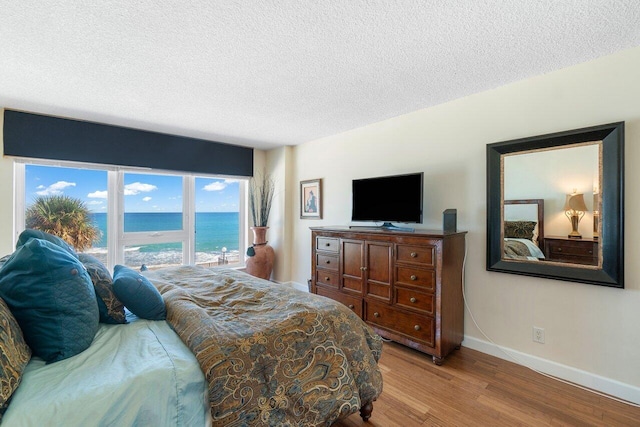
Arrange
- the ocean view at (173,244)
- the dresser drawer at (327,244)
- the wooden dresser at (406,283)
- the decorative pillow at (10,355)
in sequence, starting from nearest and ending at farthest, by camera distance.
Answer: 1. the decorative pillow at (10,355)
2. the wooden dresser at (406,283)
3. the dresser drawer at (327,244)
4. the ocean view at (173,244)

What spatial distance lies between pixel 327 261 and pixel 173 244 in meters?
2.36

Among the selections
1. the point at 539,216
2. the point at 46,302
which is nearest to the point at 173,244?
the point at 46,302

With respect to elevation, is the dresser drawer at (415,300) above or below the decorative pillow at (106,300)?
below

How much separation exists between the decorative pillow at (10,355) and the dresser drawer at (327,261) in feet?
7.97

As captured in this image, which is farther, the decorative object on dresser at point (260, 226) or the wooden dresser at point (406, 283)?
the decorative object on dresser at point (260, 226)

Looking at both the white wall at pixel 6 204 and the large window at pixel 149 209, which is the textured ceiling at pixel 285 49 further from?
the large window at pixel 149 209

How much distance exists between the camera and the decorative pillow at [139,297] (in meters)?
1.52

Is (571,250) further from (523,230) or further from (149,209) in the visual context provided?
(149,209)

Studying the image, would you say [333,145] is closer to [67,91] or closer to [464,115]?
[464,115]

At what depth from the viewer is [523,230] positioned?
2357mm

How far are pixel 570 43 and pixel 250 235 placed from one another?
14.1ft

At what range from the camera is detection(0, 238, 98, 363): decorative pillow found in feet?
3.71

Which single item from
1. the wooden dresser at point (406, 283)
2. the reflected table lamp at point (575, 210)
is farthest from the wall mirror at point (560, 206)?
the wooden dresser at point (406, 283)

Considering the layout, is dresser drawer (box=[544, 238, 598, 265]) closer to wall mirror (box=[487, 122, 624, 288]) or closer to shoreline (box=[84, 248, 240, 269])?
wall mirror (box=[487, 122, 624, 288])
